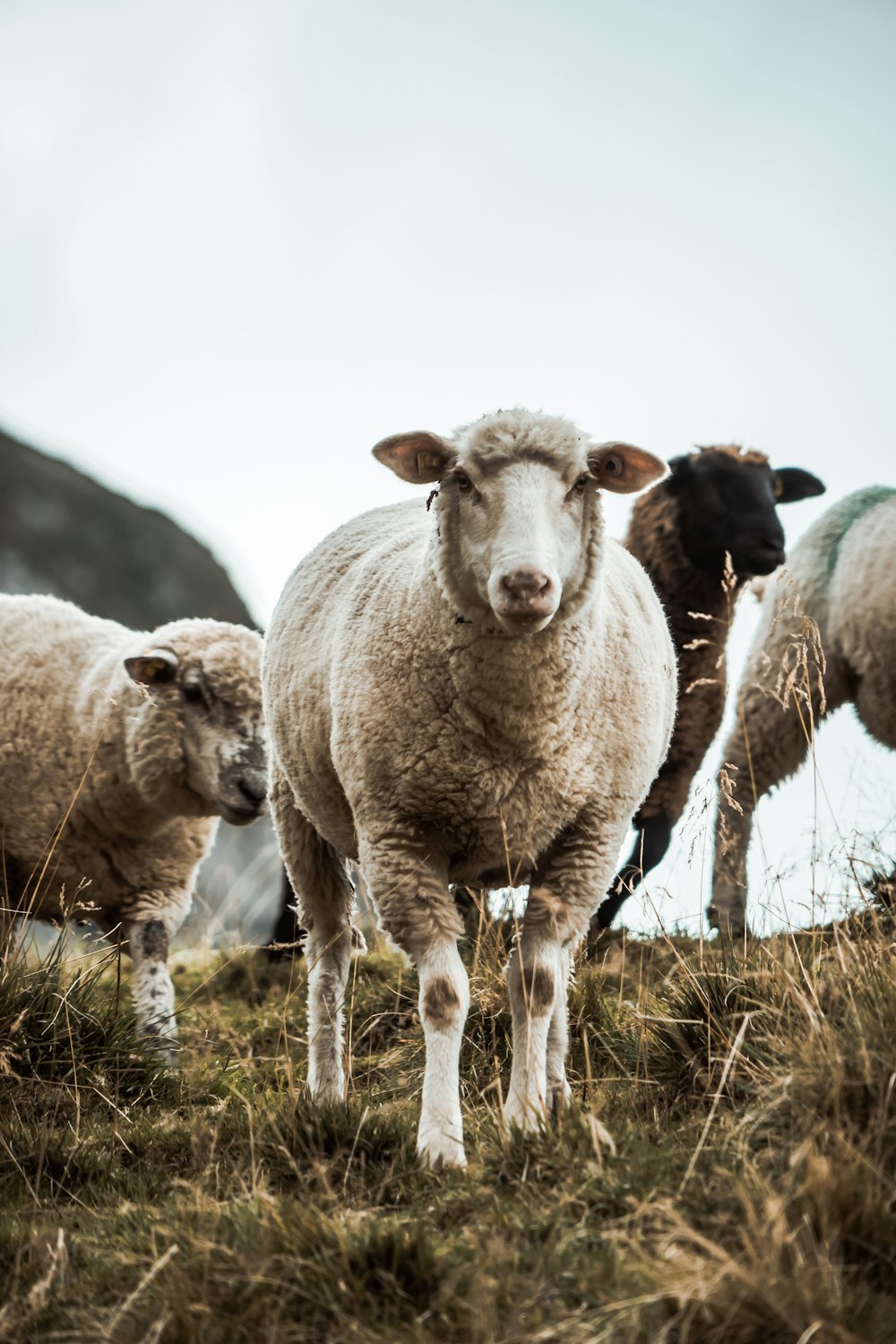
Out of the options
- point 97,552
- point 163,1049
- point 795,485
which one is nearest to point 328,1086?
point 163,1049

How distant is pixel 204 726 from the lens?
577 cm

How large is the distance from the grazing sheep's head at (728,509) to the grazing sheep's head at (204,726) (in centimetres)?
254

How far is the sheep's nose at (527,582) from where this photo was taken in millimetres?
3359

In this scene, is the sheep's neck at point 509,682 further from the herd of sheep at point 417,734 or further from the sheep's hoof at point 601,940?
the sheep's hoof at point 601,940

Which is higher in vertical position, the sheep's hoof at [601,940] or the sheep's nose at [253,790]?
the sheep's nose at [253,790]

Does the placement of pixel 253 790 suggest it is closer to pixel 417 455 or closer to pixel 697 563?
pixel 417 455

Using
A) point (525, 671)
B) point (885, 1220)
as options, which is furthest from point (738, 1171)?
point (525, 671)

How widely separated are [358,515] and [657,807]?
261 cm

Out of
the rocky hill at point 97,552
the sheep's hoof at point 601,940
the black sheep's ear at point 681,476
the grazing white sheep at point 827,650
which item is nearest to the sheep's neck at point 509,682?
the sheep's hoof at point 601,940

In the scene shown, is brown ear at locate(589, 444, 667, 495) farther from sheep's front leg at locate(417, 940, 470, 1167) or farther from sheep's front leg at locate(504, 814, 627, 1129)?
sheep's front leg at locate(417, 940, 470, 1167)

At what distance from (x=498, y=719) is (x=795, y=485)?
14.5ft

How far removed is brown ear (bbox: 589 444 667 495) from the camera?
12.8ft

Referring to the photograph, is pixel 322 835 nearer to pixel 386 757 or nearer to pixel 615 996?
pixel 386 757

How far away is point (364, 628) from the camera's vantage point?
4078mm
